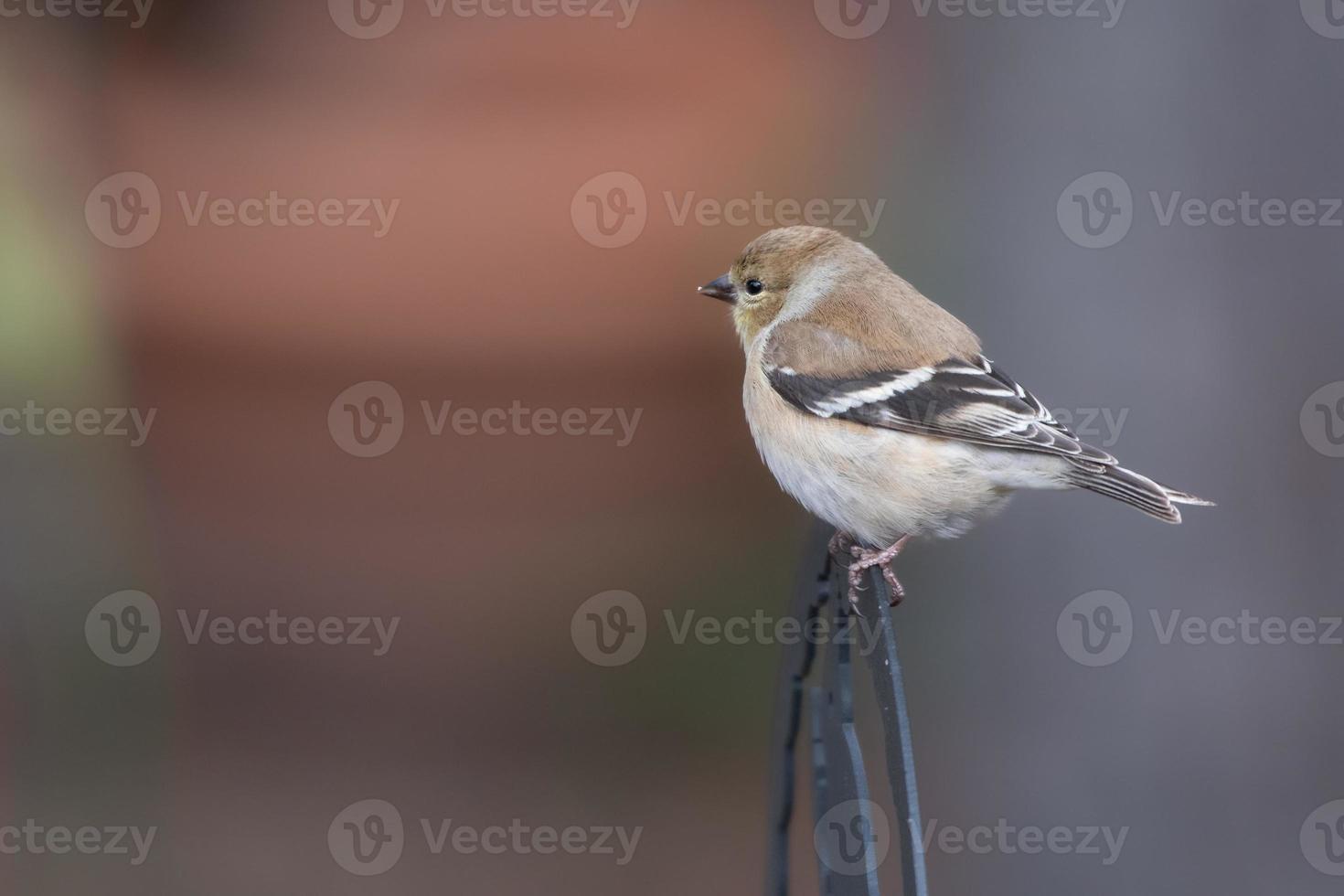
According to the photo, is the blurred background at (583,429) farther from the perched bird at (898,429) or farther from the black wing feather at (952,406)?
the black wing feather at (952,406)

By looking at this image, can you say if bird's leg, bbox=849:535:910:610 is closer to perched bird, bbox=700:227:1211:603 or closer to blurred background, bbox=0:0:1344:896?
perched bird, bbox=700:227:1211:603

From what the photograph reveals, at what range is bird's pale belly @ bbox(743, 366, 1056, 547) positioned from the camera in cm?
269

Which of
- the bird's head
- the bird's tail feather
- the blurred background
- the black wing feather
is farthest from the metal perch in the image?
the blurred background

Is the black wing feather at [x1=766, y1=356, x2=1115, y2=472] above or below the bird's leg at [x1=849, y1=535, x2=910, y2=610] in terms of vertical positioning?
above

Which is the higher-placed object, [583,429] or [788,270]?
[788,270]

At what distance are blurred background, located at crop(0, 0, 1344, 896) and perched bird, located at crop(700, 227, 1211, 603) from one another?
4.24ft

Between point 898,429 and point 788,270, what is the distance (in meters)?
0.59

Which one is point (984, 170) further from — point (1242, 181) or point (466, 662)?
point (466, 662)

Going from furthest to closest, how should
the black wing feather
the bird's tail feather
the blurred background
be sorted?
1. the blurred background
2. the black wing feather
3. the bird's tail feather

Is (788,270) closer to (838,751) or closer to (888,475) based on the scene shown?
(888,475)

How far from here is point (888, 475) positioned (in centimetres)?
269

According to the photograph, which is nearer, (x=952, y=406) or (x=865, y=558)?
(x=952, y=406)

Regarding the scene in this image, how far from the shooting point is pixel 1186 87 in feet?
15.9

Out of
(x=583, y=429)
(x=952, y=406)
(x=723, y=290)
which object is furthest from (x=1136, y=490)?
(x=583, y=429)
